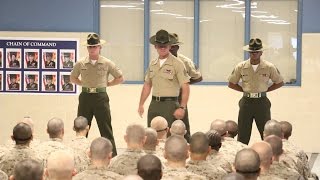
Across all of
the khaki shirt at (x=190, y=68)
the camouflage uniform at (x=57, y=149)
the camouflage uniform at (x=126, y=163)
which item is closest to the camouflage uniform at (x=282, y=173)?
the camouflage uniform at (x=126, y=163)

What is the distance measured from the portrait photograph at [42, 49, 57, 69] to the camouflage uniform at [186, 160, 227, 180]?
20.7 ft

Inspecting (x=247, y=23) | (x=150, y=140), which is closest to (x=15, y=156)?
(x=150, y=140)

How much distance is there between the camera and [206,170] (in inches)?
203

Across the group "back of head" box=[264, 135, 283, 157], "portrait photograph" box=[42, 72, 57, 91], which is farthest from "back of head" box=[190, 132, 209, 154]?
"portrait photograph" box=[42, 72, 57, 91]

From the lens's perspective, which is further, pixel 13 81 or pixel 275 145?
pixel 13 81

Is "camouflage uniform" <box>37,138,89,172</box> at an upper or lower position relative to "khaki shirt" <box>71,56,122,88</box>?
lower

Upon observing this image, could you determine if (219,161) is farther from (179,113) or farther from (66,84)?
(66,84)

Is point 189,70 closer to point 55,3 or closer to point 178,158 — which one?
point 55,3

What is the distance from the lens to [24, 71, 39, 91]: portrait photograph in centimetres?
1123

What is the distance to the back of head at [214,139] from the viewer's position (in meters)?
5.88

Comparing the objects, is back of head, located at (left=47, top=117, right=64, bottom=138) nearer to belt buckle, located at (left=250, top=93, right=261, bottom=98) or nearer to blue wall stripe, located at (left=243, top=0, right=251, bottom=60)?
belt buckle, located at (left=250, top=93, right=261, bottom=98)

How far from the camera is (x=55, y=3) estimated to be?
11141 millimetres

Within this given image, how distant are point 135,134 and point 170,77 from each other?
106 inches

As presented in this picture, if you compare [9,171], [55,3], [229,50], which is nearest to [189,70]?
[229,50]
